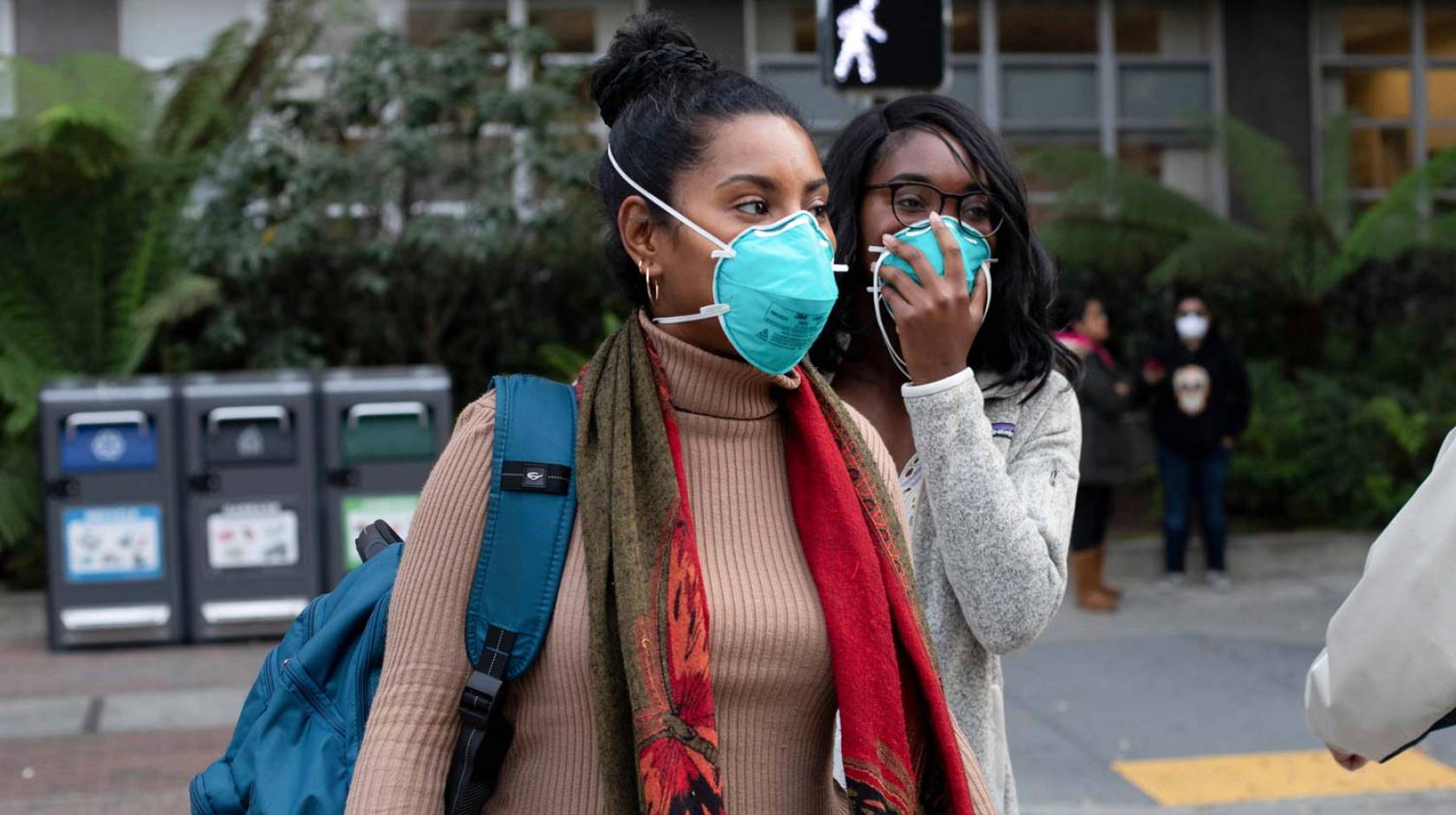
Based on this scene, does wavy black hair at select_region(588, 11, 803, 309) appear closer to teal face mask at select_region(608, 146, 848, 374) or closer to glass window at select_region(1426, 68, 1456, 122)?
teal face mask at select_region(608, 146, 848, 374)

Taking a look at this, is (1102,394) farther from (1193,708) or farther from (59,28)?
(59,28)

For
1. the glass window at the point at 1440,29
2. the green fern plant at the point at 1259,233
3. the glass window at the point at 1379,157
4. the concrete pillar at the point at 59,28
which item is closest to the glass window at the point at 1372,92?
the glass window at the point at 1379,157

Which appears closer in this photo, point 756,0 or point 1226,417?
point 1226,417

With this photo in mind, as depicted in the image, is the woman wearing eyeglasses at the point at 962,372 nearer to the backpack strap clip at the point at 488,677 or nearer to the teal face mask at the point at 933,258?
the teal face mask at the point at 933,258

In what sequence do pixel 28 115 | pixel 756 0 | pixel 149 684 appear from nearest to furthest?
pixel 149 684
pixel 28 115
pixel 756 0

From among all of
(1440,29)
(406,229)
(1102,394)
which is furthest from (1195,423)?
(1440,29)

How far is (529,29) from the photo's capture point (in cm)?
1180

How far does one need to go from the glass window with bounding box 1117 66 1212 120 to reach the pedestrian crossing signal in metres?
10.6

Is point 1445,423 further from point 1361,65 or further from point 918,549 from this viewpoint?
point 918,549

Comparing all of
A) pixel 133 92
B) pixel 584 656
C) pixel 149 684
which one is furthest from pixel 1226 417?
pixel 584 656

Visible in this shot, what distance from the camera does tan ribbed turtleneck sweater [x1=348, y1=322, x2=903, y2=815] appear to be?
1979 millimetres

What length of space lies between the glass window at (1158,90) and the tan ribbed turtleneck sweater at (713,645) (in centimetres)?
1444

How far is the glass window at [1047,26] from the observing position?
51.2 feet

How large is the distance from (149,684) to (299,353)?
334cm
